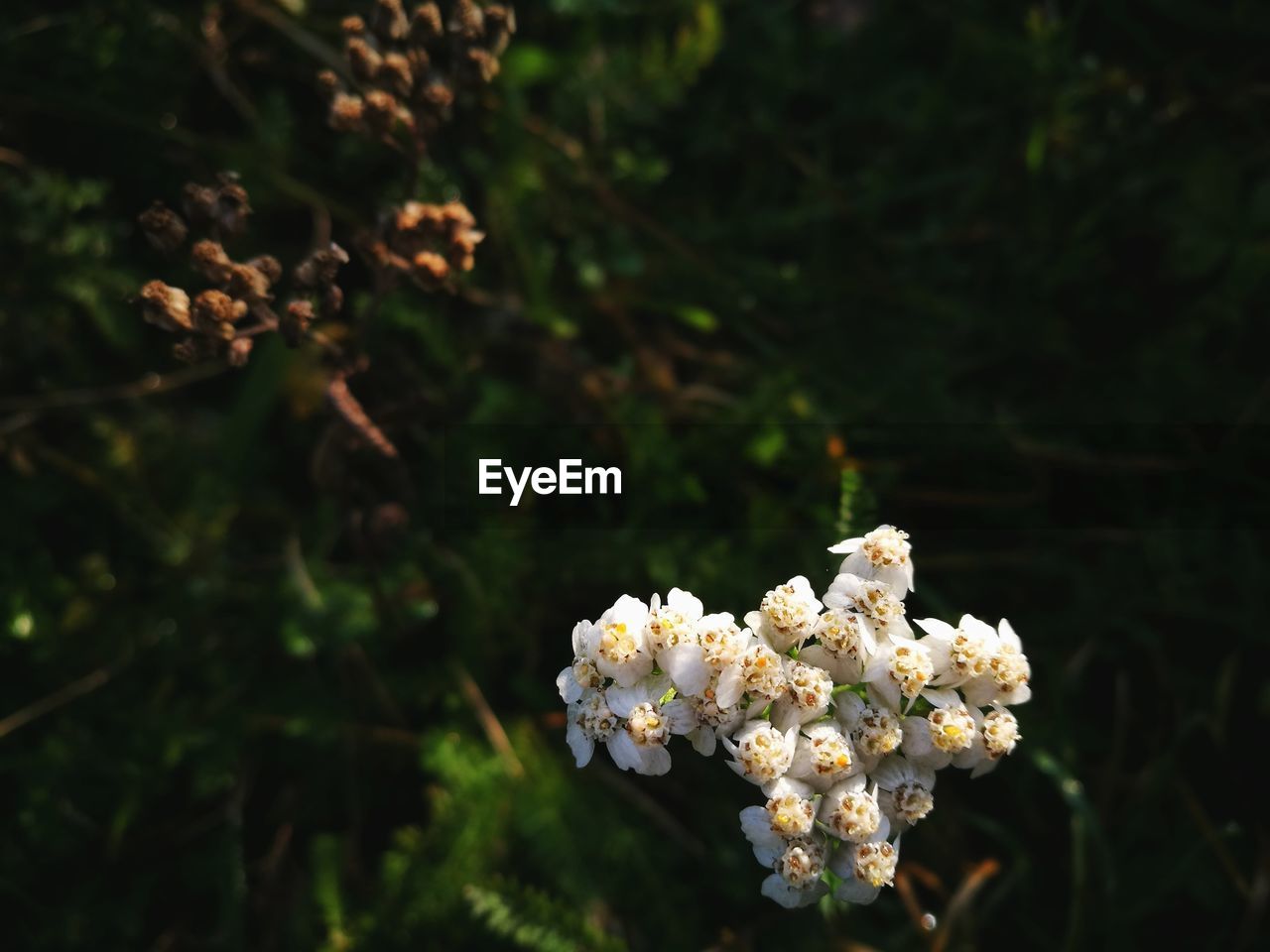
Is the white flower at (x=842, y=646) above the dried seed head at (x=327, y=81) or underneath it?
underneath

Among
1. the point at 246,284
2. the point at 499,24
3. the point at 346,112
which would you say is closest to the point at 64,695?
the point at 246,284

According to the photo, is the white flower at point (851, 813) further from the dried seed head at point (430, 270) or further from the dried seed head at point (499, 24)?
the dried seed head at point (499, 24)

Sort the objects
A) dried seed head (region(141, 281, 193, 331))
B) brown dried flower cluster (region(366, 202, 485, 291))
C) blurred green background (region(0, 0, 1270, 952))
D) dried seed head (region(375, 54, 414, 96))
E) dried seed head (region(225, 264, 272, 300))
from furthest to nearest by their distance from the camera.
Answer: blurred green background (region(0, 0, 1270, 952)), dried seed head (region(375, 54, 414, 96)), brown dried flower cluster (region(366, 202, 485, 291)), dried seed head (region(225, 264, 272, 300)), dried seed head (region(141, 281, 193, 331))

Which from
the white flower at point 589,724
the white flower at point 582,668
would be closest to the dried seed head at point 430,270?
the white flower at point 582,668

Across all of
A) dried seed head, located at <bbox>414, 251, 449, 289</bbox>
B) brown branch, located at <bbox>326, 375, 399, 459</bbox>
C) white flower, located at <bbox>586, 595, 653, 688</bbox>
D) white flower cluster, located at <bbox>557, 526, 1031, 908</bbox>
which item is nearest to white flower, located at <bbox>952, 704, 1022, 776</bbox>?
white flower cluster, located at <bbox>557, 526, 1031, 908</bbox>

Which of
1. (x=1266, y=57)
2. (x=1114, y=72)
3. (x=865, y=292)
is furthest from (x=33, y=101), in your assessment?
(x=1266, y=57)

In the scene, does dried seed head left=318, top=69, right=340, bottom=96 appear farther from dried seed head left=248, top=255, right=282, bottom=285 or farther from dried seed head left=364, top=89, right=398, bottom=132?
dried seed head left=248, top=255, right=282, bottom=285
